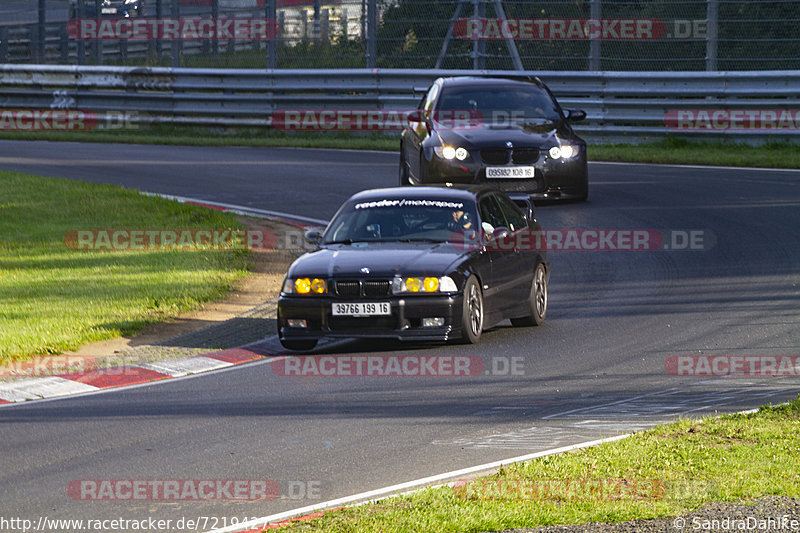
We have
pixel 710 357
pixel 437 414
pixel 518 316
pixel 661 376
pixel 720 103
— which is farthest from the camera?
pixel 720 103

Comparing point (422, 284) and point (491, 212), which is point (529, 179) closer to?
point (491, 212)

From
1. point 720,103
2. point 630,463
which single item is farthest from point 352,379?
point 720,103

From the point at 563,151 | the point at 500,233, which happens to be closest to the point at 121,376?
the point at 500,233

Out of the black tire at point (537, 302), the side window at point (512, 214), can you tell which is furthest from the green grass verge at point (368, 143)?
the black tire at point (537, 302)

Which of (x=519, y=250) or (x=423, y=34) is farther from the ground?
(x=423, y=34)

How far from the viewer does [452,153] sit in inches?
690

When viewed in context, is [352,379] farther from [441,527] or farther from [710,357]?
[441,527]

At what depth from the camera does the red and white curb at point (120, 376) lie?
9359 mm

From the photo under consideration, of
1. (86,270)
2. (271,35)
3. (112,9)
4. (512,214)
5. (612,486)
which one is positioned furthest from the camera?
(112,9)

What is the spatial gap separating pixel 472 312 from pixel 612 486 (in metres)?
4.41

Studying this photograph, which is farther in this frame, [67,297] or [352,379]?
[67,297]

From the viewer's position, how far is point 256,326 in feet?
39.1

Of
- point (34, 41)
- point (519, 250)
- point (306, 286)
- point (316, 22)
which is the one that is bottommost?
point (306, 286)

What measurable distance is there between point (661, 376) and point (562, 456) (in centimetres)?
265
